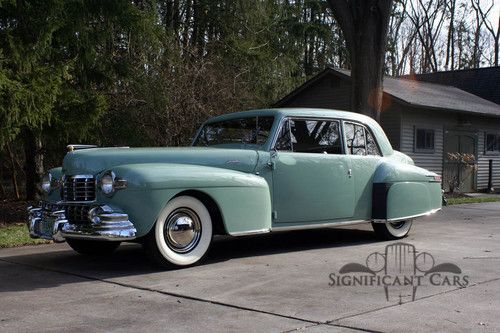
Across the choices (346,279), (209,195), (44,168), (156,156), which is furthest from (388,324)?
(44,168)

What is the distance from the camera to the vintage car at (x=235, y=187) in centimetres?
608

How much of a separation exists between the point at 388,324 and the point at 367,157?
4.16 metres

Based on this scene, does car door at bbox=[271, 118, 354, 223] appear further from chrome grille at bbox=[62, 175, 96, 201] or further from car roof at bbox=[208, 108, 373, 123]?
chrome grille at bbox=[62, 175, 96, 201]

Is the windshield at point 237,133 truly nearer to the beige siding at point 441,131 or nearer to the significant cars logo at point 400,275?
the significant cars logo at point 400,275

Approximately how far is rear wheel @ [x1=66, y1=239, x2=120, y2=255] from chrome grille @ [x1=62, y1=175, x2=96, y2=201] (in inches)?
39.4

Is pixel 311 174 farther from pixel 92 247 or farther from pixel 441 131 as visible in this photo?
pixel 441 131

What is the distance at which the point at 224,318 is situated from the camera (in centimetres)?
449

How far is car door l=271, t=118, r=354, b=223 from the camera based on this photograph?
23.6 feet

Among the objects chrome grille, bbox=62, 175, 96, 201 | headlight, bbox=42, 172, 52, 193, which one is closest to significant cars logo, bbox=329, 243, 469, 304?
chrome grille, bbox=62, 175, 96, 201

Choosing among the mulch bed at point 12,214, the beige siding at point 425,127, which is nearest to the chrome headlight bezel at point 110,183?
the mulch bed at point 12,214

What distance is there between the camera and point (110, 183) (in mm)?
6055

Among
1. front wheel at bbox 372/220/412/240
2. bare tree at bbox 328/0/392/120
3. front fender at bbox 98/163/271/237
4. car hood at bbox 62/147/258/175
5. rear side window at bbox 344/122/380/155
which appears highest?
bare tree at bbox 328/0/392/120

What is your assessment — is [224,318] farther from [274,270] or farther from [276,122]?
[276,122]

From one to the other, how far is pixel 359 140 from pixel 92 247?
3849mm
